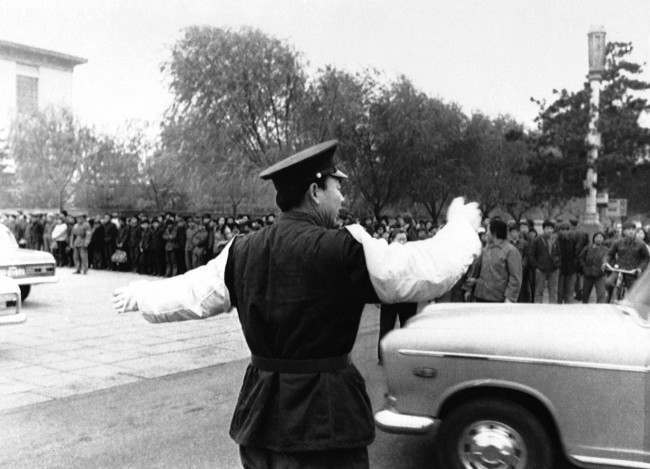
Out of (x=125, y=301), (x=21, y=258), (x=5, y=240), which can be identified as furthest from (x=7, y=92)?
(x=125, y=301)

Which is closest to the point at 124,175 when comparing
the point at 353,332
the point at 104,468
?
the point at 104,468

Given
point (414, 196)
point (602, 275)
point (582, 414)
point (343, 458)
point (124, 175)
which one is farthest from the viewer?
point (124, 175)

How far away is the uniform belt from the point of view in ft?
7.23

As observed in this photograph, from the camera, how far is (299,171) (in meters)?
2.31

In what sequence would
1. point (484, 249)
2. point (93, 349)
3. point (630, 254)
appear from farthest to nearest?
point (630, 254), point (93, 349), point (484, 249)

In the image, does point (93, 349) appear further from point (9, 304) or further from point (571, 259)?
point (571, 259)

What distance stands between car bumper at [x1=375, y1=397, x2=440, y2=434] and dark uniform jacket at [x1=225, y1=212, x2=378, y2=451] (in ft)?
6.84

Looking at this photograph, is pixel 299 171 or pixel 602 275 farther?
pixel 602 275

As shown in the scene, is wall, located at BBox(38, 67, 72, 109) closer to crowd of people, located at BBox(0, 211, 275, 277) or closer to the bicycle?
crowd of people, located at BBox(0, 211, 275, 277)

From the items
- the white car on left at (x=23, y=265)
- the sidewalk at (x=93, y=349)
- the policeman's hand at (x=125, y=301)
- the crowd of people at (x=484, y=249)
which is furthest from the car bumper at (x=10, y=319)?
the policeman's hand at (x=125, y=301)

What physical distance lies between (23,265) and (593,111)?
66.6 ft

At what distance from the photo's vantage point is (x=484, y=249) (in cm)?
828

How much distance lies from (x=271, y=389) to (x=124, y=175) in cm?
4169

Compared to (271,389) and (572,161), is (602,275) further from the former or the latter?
(572,161)
